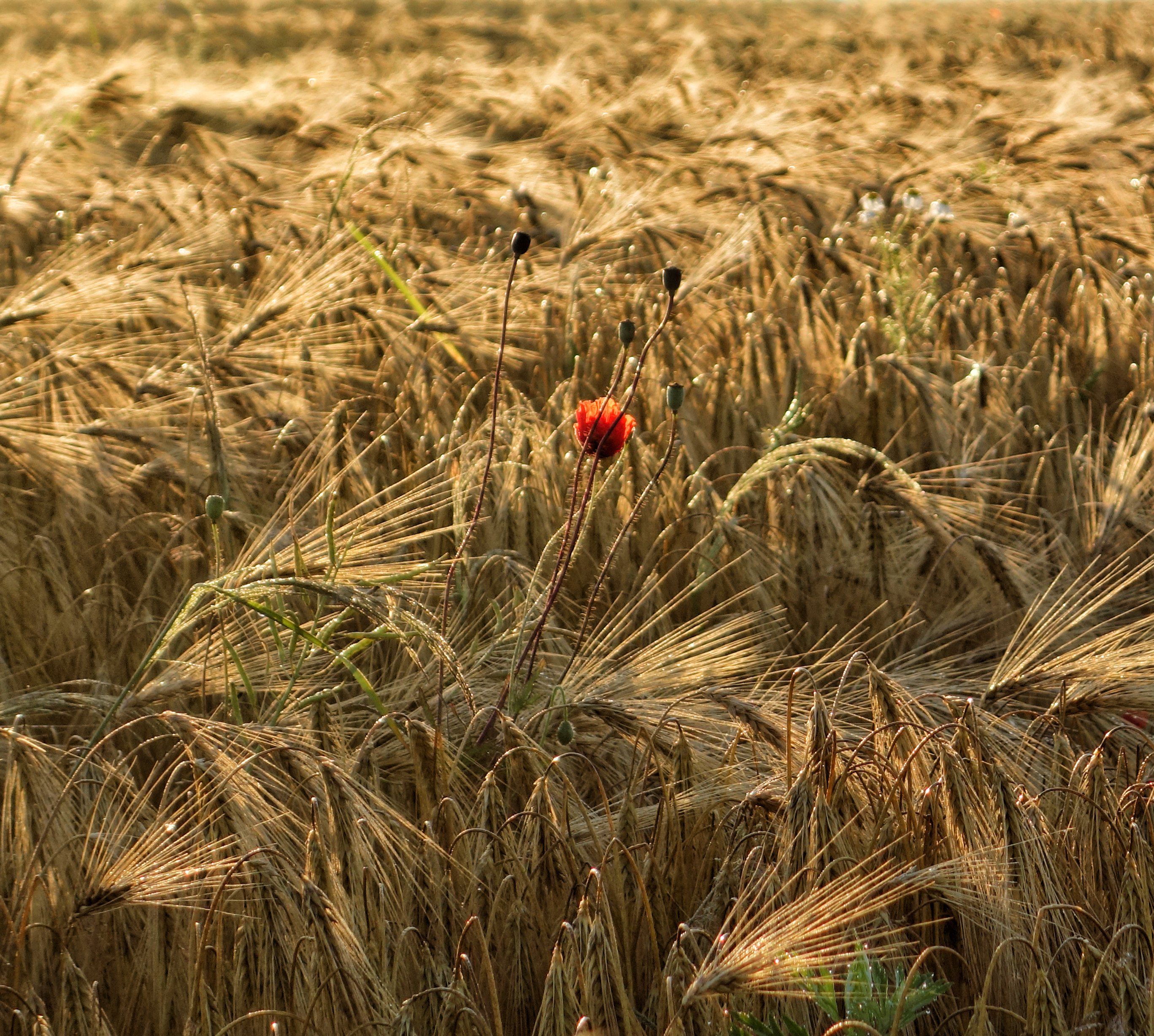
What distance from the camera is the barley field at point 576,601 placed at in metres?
1.27

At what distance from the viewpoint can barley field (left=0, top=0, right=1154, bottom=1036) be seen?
1.27 meters

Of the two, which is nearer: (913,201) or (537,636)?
(537,636)

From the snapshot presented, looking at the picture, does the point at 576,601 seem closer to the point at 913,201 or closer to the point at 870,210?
the point at 870,210

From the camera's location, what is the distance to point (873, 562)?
2.19m

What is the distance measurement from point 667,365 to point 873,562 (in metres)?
0.96

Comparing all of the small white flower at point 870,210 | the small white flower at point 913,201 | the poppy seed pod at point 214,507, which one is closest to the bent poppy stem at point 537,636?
the poppy seed pod at point 214,507

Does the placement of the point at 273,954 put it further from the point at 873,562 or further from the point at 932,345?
the point at 932,345

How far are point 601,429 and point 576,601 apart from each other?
616 millimetres

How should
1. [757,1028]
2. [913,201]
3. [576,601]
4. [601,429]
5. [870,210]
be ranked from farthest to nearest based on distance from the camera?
[913,201]
[870,210]
[576,601]
[601,429]
[757,1028]

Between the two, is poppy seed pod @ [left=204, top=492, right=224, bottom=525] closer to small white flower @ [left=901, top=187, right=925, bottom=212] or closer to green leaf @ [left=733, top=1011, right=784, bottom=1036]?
green leaf @ [left=733, top=1011, right=784, bottom=1036]

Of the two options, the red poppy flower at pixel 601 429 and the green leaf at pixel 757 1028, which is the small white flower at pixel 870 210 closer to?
the red poppy flower at pixel 601 429

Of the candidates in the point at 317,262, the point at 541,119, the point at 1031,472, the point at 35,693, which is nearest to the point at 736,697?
the point at 35,693

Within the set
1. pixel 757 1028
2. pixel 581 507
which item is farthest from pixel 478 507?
pixel 757 1028

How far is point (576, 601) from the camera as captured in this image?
7.11 feet
